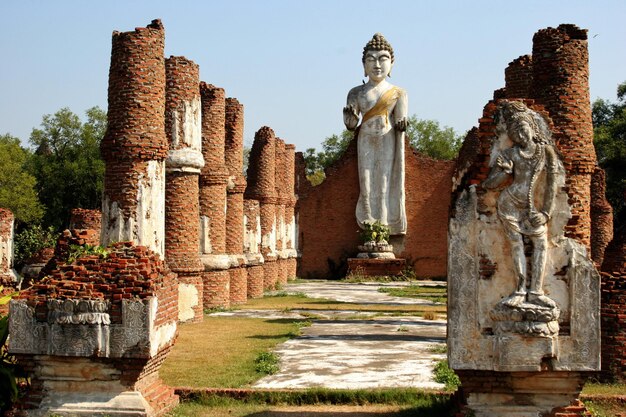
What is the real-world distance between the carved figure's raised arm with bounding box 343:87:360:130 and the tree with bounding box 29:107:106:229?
17229 mm

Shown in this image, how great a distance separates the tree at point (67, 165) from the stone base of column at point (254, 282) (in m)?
22.6

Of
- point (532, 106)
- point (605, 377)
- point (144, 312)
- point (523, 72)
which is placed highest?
point (523, 72)

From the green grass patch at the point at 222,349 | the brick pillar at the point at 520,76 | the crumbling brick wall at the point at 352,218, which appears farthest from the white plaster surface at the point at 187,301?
the crumbling brick wall at the point at 352,218

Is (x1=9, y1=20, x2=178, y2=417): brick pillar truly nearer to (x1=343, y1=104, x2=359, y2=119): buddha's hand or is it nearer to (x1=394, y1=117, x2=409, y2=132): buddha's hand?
(x1=394, y1=117, x2=409, y2=132): buddha's hand

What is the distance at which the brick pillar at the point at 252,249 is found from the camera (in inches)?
895

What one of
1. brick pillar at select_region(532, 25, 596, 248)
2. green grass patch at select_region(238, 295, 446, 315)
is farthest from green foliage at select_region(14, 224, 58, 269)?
brick pillar at select_region(532, 25, 596, 248)

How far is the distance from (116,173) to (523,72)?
7457 millimetres

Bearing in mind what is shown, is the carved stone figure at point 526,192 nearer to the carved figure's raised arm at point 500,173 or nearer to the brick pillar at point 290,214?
the carved figure's raised arm at point 500,173

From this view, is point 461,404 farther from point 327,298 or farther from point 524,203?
point 327,298

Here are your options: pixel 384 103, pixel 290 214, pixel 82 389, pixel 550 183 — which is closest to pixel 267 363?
pixel 82 389

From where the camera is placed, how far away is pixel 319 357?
11.2m

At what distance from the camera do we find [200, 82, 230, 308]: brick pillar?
706 inches

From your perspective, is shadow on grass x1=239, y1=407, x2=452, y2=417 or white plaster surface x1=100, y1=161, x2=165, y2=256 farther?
white plaster surface x1=100, y1=161, x2=165, y2=256

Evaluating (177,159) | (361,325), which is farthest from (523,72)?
(177,159)
